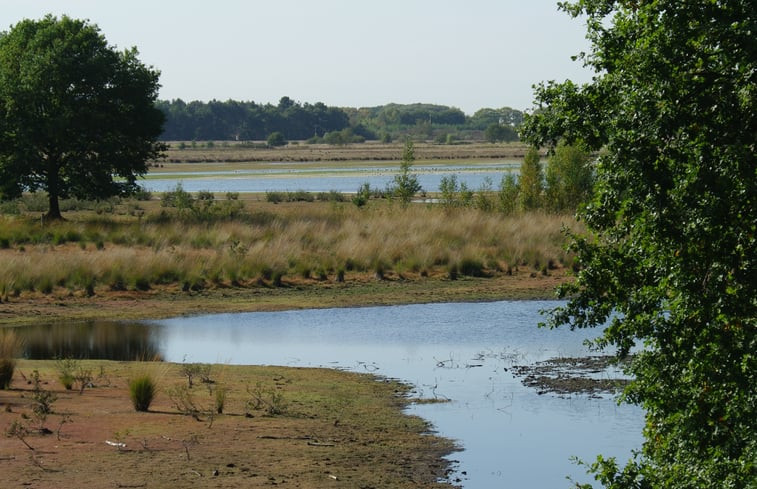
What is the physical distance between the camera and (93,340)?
21.9 m

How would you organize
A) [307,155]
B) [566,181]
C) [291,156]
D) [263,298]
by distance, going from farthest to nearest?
[307,155]
[291,156]
[566,181]
[263,298]

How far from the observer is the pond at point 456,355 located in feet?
43.1

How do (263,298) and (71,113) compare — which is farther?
(71,113)

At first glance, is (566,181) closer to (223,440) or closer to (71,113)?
(71,113)

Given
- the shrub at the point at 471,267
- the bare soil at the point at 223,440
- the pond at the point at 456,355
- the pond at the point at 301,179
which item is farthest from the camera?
the pond at the point at 301,179

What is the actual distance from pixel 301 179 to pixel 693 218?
81.0m

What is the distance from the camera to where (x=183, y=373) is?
1698cm

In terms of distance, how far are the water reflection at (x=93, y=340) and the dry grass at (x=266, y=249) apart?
4048 millimetres

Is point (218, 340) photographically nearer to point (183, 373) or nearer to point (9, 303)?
point (183, 373)

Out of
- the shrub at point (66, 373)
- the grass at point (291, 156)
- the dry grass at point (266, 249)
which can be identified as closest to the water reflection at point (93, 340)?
the shrub at point (66, 373)

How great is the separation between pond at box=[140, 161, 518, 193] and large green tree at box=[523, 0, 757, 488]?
60.9 m

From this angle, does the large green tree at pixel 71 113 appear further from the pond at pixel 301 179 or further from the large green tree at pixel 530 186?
the pond at pixel 301 179

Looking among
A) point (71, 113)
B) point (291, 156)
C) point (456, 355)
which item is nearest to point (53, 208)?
point (71, 113)

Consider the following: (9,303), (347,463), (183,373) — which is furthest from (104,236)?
(347,463)
